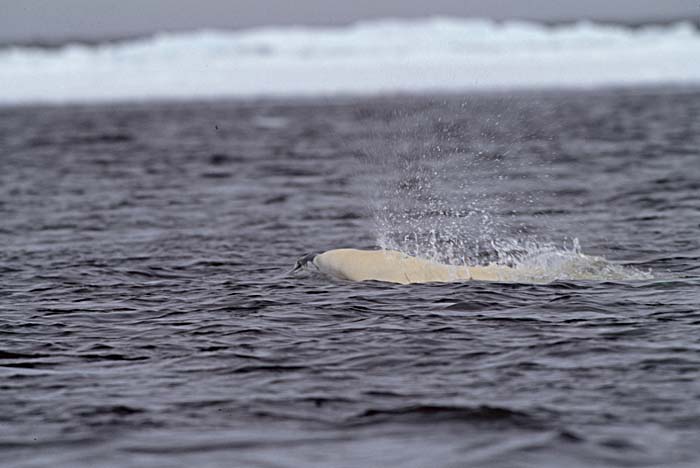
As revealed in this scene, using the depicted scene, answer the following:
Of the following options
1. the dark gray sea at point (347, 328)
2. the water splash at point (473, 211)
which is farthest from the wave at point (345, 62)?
the dark gray sea at point (347, 328)

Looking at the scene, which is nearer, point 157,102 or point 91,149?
point 91,149

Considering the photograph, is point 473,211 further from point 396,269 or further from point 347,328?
point 347,328

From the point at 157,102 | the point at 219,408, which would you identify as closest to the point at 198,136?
the point at 219,408

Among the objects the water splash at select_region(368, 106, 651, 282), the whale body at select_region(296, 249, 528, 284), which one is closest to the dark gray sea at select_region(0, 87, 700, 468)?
the water splash at select_region(368, 106, 651, 282)

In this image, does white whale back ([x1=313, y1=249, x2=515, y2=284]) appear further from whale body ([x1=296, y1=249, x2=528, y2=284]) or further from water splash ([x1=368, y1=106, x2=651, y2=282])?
water splash ([x1=368, y1=106, x2=651, y2=282])

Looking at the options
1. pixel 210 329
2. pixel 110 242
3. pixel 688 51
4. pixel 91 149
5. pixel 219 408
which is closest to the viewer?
pixel 219 408

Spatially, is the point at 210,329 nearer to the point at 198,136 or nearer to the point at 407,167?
the point at 407,167

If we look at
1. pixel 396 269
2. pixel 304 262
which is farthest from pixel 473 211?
pixel 396 269

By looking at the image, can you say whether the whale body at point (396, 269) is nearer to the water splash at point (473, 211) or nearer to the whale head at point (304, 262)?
the whale head at point (304, 262)

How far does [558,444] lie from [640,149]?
25.9 metres

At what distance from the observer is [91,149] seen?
40.5 meters

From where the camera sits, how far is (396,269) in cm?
1377

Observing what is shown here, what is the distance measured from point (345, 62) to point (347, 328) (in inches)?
3444

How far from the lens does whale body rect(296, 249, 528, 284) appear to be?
13.6 metres
